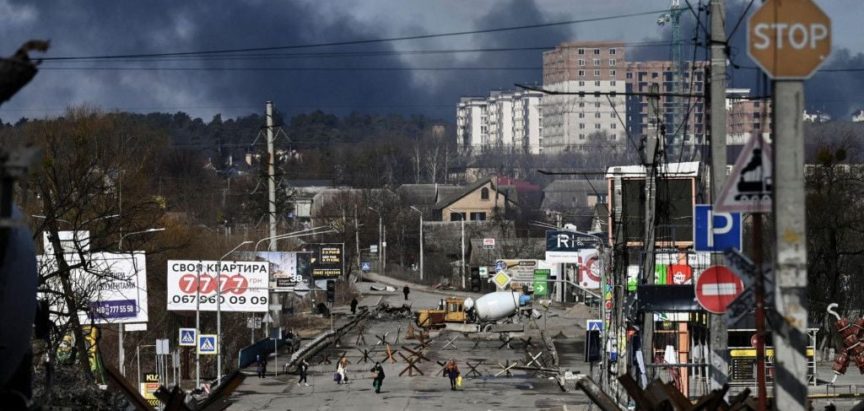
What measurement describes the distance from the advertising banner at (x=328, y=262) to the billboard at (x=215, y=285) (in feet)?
126

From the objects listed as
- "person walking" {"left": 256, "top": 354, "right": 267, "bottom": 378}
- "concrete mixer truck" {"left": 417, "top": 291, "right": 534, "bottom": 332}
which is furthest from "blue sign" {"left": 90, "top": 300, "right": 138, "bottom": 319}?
"concrete mixer truck" {"left": 417, "top": 291, "right": 534, "bottom": 332}

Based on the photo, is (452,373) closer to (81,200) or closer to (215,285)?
(215,285)

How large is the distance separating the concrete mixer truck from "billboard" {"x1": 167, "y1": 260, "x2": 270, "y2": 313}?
82.6 feet

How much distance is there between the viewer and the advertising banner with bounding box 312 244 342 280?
330ft

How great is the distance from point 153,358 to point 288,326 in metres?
24.6

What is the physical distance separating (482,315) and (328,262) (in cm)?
2017

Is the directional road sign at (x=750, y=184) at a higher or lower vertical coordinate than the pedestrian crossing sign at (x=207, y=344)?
higher

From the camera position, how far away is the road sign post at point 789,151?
12.8 meters

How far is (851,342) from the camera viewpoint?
46.8 m

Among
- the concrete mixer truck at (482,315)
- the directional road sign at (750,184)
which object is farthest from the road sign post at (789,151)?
the concrete mixer truck at (482,315)

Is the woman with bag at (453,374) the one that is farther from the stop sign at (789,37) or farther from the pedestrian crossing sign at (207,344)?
the stop sign at (789,37)

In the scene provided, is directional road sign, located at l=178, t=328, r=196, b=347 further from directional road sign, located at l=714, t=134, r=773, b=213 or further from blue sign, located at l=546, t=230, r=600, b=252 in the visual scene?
directional road sign, located at l=714, t=134, r=773, b=213

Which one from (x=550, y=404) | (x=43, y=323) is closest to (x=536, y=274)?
(x=550, y=404)

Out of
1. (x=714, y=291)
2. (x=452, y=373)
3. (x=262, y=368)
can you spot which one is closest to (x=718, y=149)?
(x=714, y=291)
